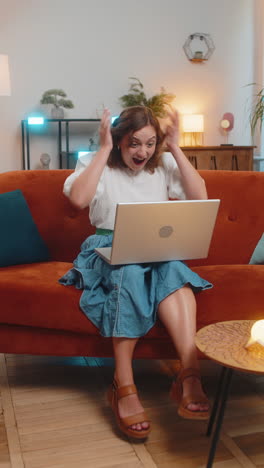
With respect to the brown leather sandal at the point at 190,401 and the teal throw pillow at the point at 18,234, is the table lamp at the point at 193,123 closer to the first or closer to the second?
the teal throw pillow at the point at 18,234

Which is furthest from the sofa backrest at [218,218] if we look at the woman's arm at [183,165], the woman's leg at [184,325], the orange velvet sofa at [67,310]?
the woman's leg at [184,325]

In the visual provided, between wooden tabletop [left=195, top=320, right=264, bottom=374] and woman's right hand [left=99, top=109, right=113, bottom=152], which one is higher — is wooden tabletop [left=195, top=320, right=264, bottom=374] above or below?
below

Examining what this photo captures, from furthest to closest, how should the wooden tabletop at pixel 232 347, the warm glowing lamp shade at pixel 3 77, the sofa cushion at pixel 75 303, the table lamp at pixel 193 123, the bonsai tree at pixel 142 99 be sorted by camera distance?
the table lamp at pixel 193 123 → the bonsai tree at pixel 142 99 → the warm glowing lamp shade at pixel 3 77 → the sofa cushion at pixel 75 303 → the wooden tabletop at pixel 232 347

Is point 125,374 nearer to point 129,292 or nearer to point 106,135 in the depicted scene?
point 129,292

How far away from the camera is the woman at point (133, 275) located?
1.50 metres

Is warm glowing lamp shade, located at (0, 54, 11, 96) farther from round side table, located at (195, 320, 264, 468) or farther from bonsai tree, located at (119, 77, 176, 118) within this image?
round side table, located at (195, 320, 264, 468)

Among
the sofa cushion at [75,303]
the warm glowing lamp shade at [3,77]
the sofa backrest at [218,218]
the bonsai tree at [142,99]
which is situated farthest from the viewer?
the bonsai tree at [142,99]

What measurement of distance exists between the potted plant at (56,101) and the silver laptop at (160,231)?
12.0 feet

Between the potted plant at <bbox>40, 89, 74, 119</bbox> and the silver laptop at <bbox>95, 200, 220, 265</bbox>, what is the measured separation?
3650 mm

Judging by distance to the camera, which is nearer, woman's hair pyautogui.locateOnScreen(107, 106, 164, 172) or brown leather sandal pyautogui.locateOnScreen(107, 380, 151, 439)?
brown leather sandal pyautogui.locateOnScreen(107, 380, 151, 439)

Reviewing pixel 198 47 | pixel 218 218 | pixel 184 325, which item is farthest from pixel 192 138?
pixel 184 325

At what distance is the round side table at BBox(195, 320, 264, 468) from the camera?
1.12 meters

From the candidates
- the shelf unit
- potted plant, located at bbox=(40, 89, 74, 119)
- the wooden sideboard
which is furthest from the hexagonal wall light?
potted plant, located at bbox=(40, 89, 74, 119)

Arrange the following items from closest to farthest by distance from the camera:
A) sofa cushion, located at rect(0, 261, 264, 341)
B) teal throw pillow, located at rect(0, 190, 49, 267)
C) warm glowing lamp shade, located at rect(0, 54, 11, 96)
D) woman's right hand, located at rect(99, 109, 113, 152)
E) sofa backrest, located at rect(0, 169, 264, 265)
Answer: sofa cushion, located at rect(0, 261, 264, 341) → woman's right hand, located at rect(99, 109, 113, 152) → teal throw pillow, located at rect(0, 190, 49, 267) → sofa backrest, located at rect(0, 169, 264, 265) → warm glowing lamp shade, located at rect(0, 54, 11, 96)
